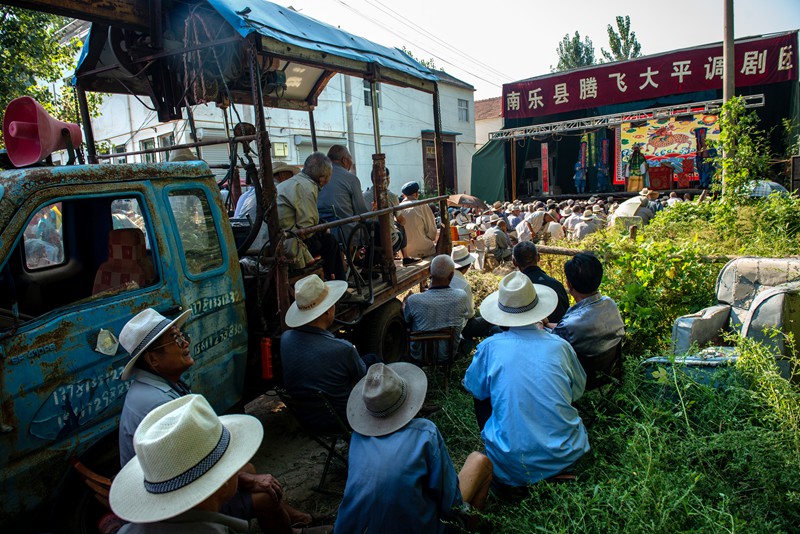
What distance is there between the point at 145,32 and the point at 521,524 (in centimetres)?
459

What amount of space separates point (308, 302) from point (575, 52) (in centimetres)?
4337

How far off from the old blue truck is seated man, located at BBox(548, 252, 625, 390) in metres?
1.96

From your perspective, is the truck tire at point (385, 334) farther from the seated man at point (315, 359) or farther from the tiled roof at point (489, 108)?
the tiled roof at point (489, 108)

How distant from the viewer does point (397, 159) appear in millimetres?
26766

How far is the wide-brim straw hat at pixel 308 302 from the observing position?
3.43 meters

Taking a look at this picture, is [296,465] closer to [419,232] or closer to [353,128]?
[419,232]

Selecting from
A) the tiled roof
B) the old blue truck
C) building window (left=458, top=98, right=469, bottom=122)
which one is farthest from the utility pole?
the tiled roof

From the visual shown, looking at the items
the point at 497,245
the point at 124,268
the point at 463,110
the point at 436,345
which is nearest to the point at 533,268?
the point at 436,345

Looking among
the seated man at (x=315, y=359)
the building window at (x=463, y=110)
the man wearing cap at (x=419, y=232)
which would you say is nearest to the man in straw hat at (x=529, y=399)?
the seated man at (x=315, y=359)

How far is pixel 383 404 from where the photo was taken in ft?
7.36

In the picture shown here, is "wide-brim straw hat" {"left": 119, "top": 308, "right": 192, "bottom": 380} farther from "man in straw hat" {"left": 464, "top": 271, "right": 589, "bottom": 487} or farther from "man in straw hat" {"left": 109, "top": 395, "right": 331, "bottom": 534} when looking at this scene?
"man in straw hat" {"left": 464, "top": 271, "right": 589, "bottom": 487}

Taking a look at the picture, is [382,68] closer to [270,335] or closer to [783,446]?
[270,335]

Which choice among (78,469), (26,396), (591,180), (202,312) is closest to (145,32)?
(202,312)

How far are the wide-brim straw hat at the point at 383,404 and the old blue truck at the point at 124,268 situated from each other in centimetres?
140
